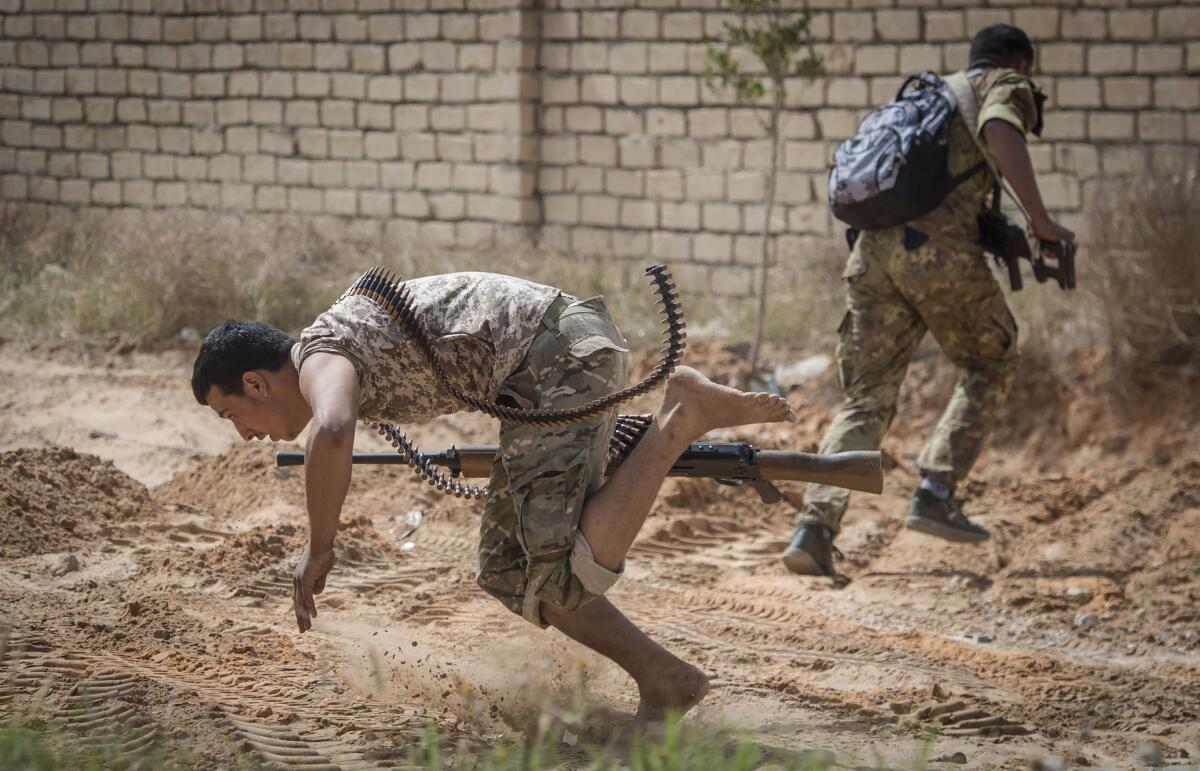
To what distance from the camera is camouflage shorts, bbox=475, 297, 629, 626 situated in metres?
3.18

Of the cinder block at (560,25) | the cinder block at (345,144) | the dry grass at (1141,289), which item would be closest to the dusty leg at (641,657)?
the dry grass at (1141,289)

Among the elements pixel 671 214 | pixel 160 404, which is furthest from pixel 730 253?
pixel 160 404

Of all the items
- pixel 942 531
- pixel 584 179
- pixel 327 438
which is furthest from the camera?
pixel 584 179

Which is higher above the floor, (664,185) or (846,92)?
(846,92)

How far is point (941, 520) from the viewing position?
524 cm

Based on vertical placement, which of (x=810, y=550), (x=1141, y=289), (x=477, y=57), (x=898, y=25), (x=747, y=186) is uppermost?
(x=898, y=25)

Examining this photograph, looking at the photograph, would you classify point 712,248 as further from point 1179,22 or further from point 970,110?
point 970,110

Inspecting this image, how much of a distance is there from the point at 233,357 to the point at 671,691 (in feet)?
4.38

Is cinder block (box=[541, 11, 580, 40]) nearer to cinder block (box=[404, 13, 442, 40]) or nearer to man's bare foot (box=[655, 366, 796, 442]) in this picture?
cinder block (box=[404, 13, 442, 40])

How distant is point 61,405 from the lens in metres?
7.21

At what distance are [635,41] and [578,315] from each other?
7.30 metres

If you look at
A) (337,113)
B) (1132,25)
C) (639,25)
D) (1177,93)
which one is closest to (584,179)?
(639,25)

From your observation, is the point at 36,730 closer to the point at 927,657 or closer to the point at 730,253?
the point at 927,657

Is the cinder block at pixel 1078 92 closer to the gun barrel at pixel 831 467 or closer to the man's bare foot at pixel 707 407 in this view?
the gun barrel at pixel 831 467
